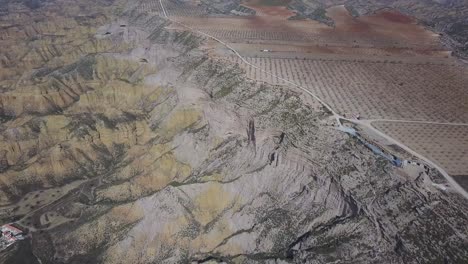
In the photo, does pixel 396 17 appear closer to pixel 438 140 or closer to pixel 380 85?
pixel 380 85

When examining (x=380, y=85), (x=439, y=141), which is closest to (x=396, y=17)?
(x=380, y=85)

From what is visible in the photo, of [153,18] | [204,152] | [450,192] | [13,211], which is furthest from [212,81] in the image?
[153,18]

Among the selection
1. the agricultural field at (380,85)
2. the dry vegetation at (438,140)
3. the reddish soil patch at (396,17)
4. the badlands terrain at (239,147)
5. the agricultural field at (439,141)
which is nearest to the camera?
the badlands terrain at (239,147)

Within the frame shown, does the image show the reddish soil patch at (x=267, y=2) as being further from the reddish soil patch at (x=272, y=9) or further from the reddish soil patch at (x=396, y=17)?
the reddish soil patch at (x=396, y=17)

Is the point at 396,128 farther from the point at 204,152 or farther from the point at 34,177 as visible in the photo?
the point at 34,177

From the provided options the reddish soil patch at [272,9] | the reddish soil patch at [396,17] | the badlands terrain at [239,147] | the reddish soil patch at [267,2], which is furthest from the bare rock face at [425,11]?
the badlands terrain at [239,147]
